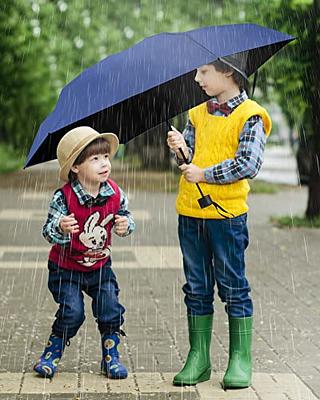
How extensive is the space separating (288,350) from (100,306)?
1499 millimetres

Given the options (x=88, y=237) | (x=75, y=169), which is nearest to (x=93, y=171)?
(x=75, y=169)

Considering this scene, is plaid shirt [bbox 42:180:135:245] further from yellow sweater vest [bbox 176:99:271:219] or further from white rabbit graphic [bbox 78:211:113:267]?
yellow sweater vest [bbox 176:99:271:219]

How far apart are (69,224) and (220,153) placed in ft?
3.01

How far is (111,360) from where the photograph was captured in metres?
6.07

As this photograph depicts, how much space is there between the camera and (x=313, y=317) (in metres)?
8.09

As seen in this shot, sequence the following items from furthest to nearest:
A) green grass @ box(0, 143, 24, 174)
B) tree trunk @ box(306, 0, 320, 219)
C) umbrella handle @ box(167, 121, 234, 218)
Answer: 1. green grass @ box(0, 143, 24, 174)
2. tree trunk @ box(306, 0, 320, 219)
3. umbrella handle @ box(167, 121, 234, 218)

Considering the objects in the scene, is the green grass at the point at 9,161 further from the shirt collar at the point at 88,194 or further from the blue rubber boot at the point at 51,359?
the shirt collar at the point at 88,194

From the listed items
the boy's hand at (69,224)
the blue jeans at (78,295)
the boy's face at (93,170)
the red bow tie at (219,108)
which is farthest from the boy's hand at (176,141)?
the blue jeans at (78,295)

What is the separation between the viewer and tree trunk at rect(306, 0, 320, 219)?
1484 centimetres

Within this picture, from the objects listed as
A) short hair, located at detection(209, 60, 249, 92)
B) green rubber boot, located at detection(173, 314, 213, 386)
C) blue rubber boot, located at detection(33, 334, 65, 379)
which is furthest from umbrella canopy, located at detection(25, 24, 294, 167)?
green rubber boot, located at detection(173, 314, 213, 386)

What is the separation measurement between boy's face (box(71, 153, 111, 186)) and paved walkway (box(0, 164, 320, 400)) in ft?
3.75

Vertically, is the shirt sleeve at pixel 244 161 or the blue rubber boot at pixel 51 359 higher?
the shirt sleeve at pixel 244 161

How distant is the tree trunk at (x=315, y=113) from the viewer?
14836mm

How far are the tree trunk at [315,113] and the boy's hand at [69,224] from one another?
9538 mm
